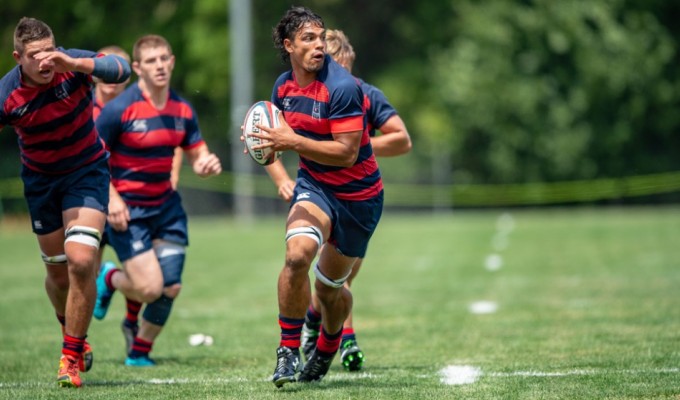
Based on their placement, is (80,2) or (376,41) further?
(376,41)

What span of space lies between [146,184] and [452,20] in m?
31.3

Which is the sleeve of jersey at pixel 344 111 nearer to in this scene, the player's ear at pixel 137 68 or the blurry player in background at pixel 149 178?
the blurry player in background at pixel 149 178

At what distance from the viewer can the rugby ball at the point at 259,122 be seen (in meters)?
5.60

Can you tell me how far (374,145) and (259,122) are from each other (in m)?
1.67

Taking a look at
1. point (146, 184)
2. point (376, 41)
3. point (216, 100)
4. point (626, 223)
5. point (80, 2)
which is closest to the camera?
point (146, 184)

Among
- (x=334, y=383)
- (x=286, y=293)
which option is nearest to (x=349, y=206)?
(x=286, y=293)

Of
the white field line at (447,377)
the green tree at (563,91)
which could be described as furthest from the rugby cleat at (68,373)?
the green tree at (563,91)

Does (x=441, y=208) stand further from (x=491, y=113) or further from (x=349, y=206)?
(x=349, y=206)

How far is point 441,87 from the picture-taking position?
33.2 m

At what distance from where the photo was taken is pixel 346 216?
19.2 feet

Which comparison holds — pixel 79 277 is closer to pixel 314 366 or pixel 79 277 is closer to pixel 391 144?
pixel 314 366

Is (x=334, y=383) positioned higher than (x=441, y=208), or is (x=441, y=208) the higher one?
(x=334, y=383)

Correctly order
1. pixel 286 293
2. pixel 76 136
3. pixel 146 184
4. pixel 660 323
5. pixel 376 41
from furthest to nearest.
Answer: pixel 376 41
pixel 660 323
pixel 146 184
pixel 76 136
pixel 286 293

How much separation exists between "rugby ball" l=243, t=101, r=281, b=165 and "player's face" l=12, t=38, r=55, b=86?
1144 mm
